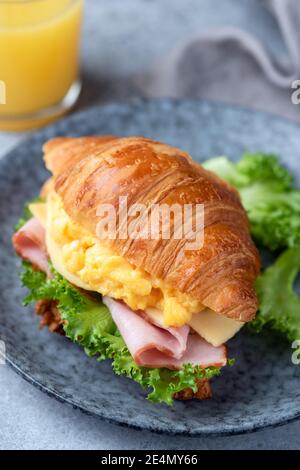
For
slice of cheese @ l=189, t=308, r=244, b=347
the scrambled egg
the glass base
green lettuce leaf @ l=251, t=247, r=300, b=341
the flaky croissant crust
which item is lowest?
the glass base

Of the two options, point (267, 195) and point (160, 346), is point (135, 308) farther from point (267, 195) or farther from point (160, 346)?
point (267, 195)

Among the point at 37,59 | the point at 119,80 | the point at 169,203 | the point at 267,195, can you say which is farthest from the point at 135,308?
the point at 119,80

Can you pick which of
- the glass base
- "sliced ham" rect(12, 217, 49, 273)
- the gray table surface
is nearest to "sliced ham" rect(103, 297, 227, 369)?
the gray table surface

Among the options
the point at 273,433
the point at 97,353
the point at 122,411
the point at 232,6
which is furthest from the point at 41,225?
the point at 232,6

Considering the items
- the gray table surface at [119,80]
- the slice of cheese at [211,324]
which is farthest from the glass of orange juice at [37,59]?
the slice of cheese at [211,324]

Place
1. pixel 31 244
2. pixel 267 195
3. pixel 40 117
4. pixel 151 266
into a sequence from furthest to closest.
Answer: pixel 40 117, pixel 267 195, pixel 31 244, pixel 151 266

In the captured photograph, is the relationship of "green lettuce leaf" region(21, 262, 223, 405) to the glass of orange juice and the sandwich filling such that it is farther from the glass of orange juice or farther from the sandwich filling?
the glass of orange juice
